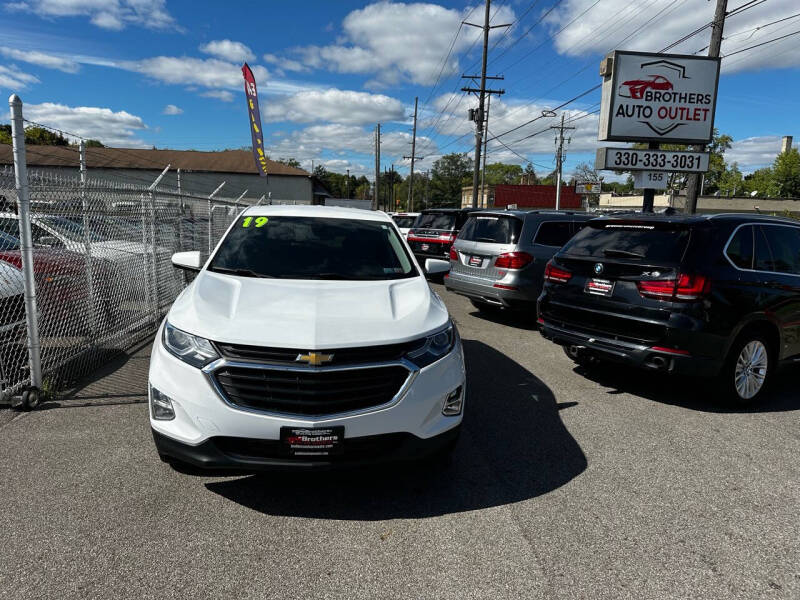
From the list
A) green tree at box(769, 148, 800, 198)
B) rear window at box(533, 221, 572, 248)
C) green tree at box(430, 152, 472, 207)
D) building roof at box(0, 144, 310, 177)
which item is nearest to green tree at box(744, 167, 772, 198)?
green tree at box(769, 148, 800, 198)

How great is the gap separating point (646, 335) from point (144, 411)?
14.6 feet

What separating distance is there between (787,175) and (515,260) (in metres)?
110

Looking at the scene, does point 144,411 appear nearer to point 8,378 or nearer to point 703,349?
point 8,378

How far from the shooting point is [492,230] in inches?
359

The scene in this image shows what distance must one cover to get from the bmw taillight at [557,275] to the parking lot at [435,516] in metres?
1.55

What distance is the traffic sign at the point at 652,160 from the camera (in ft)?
41.8

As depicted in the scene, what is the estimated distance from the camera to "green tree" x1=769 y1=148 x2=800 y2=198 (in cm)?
9356

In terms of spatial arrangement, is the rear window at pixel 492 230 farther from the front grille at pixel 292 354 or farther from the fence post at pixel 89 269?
the front grille at pixel 292 354

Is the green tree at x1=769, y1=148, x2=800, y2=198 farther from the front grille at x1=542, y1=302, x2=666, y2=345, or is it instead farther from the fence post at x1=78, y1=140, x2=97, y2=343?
the fence post at x1=78, y1=140, x2=97, y2=343

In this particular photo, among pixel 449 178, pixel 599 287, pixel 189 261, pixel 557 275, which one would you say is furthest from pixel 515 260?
pixel 449 178

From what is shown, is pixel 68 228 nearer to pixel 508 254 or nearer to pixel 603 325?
pixel 603 325

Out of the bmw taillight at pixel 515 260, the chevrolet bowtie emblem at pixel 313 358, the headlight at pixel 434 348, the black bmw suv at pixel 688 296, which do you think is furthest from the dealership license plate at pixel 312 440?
the bmw taillight at pixel 515 260

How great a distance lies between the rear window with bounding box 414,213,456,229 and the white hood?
376 inches

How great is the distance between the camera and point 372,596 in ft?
8.11
